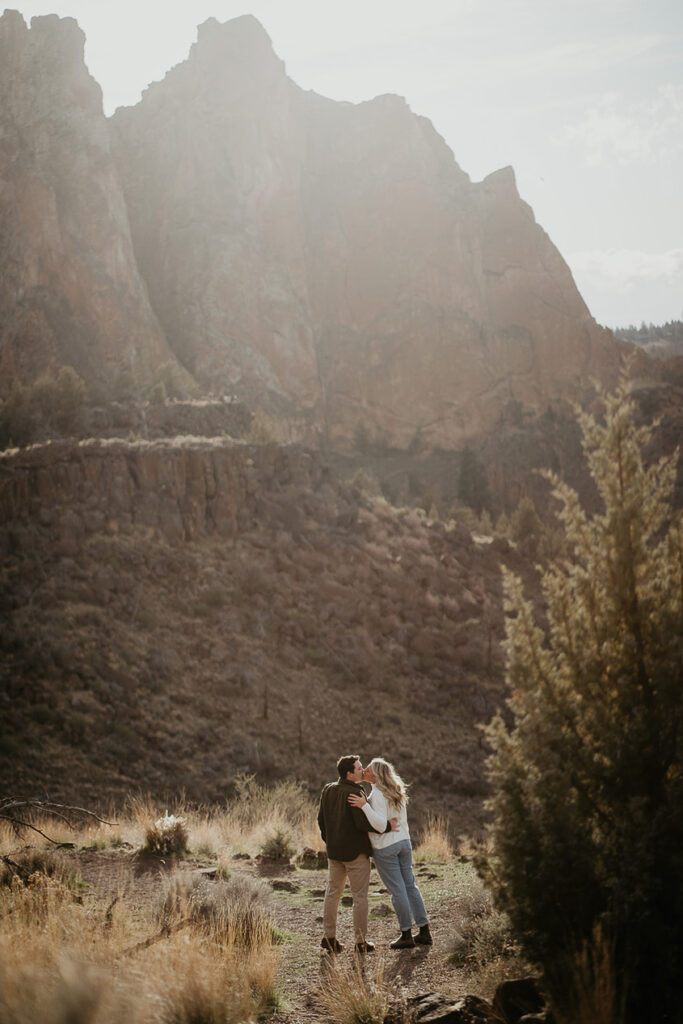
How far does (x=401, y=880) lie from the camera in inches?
262

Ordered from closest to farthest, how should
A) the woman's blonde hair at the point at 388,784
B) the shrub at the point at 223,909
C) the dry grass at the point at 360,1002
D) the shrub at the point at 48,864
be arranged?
the dry grass at the point at 360,1002
the shrub at the point at 223,909
the woman's blonde hair at the point at 388,784
the shrub at the point at 48,864

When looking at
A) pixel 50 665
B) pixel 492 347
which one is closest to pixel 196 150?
pixel 492 347

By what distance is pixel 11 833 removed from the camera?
11.2 meters

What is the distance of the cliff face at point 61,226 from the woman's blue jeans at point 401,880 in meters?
46.3

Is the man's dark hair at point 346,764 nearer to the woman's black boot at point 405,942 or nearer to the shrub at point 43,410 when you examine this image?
the woman's black boot at point 405,942

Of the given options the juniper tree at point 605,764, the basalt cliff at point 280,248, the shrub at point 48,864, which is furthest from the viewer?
the basalt cliff at point 280,248

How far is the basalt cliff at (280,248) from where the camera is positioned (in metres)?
56.8

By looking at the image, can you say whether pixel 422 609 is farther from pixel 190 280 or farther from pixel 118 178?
pixel 118 178

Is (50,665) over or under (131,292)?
under

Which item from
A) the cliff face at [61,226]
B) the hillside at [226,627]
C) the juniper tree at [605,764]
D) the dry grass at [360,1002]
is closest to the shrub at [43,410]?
the hillside at [226,627]

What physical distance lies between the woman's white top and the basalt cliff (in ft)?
163

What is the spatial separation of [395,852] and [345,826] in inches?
20.7

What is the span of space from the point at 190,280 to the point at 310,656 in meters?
45.2

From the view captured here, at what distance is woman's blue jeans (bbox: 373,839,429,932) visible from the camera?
657cm
